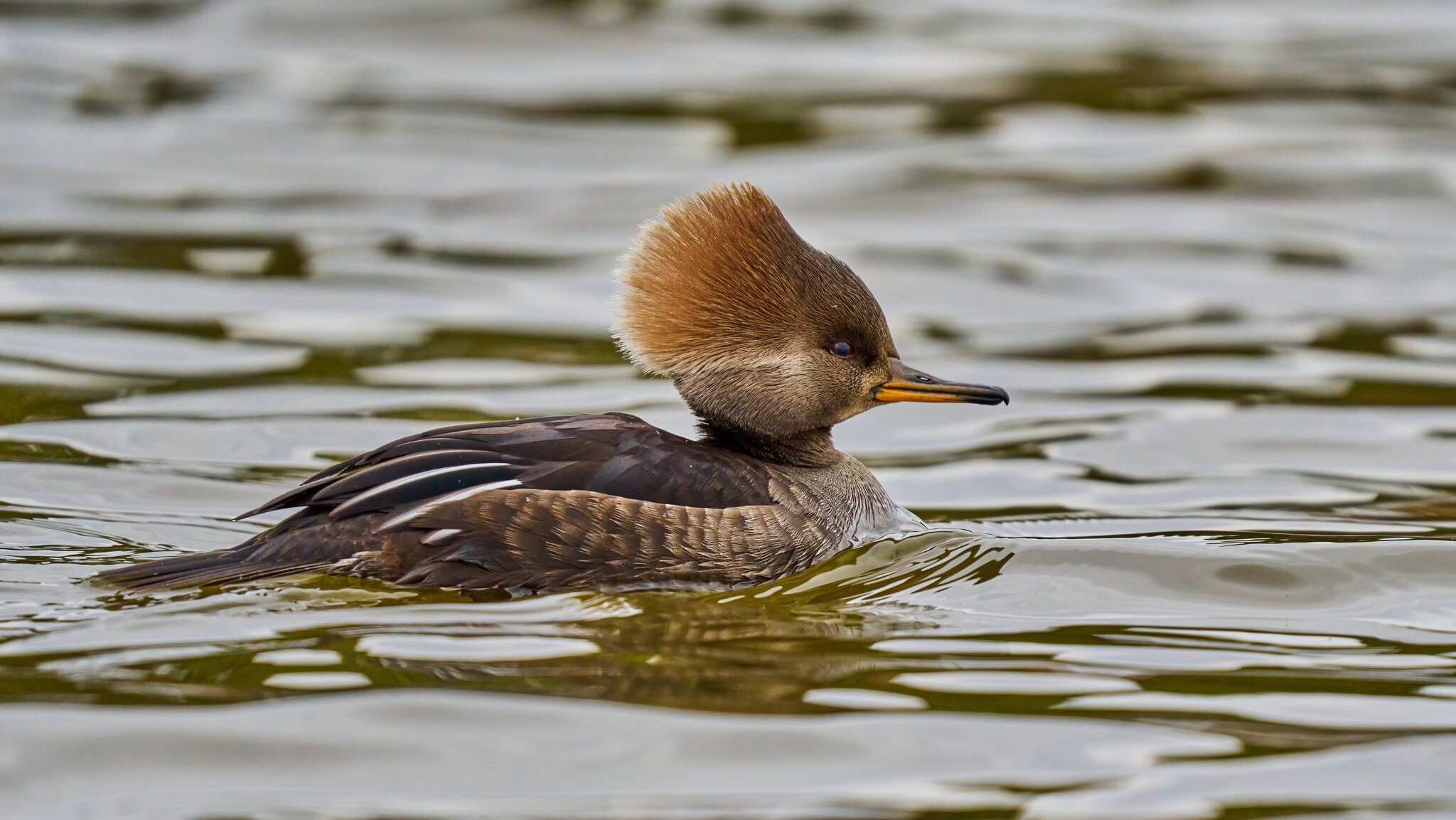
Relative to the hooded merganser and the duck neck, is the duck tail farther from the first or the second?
the duck neck

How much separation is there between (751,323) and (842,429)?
3.05 metres

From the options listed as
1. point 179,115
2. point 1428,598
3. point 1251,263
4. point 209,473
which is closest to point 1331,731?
point 1428,598

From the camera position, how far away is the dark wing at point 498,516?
17.1 ft

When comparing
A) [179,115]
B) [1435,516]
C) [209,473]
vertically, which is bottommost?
A: [1435,516]

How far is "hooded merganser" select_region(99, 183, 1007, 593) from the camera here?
5246mm

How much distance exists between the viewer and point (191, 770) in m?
4.04

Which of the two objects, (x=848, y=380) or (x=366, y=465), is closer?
(x=366, y=465)

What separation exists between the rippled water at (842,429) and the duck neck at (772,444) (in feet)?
1.45

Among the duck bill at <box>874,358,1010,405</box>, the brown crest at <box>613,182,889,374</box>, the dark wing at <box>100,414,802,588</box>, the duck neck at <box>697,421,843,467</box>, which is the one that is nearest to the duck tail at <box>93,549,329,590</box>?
the dark wing at <box>100,414,802,588</box>

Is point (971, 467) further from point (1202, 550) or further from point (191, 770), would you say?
point (191, 770)

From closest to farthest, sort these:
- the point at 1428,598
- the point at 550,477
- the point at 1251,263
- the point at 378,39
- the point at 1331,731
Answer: the point at 1331,731 < the point at 550,477 < the point at 1428,598 < the point at 1251,263 < the point at 378,39

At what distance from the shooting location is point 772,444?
616 centimetres

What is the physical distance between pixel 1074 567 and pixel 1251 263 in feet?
19.7

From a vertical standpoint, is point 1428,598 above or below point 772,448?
below
